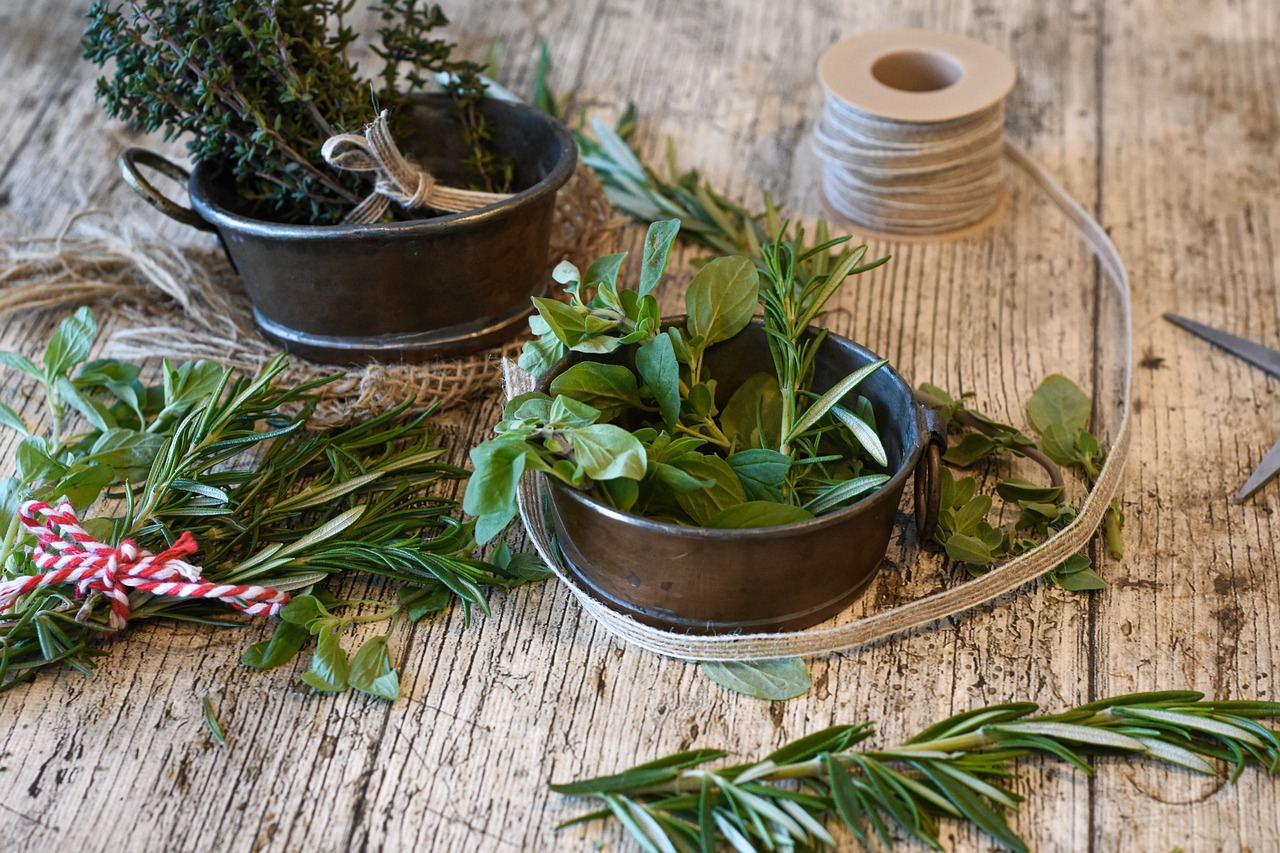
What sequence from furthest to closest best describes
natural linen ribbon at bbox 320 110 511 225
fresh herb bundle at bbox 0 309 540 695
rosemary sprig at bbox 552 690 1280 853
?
natural linen ribbon at bbox 320 110 511 225
fresh herb bundle at bbox 0 309 540 695
rosemary sprig at bbox 552 690 1280 853

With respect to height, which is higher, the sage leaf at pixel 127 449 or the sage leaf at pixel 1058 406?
the sage leaf at pixel 127 449

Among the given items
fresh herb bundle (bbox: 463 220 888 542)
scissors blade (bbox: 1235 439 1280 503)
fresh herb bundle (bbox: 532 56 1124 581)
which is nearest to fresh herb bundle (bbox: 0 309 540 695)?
fresh herb bundle (bbox: 463 220 888 542)

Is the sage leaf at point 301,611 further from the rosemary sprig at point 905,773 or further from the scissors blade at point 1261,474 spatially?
the scissors blade at point 1261,474

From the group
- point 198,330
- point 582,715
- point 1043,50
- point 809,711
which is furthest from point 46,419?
point 1043,50

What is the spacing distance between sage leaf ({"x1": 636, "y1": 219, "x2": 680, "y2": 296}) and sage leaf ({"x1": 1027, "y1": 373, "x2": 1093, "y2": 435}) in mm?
345

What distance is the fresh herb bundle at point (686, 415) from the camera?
0.68 metres

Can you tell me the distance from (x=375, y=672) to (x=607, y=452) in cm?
21

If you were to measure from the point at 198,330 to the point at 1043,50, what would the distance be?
1025 millimetres

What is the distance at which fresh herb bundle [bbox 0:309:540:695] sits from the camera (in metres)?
0.73

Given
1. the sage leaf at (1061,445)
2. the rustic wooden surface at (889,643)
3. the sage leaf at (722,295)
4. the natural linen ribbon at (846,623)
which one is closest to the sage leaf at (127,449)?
the rustic wooden surface at (889,643)

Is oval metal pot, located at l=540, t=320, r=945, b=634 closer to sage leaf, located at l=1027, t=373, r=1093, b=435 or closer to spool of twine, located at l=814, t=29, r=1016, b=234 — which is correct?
sage leaf, located at l=1027, t=373, r=1093, b=435

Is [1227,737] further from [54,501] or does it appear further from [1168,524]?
[54,501]

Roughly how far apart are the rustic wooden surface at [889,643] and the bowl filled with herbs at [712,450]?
0.06m

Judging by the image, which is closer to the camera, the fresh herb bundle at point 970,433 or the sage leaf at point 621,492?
the sage leaf at point 621,492
